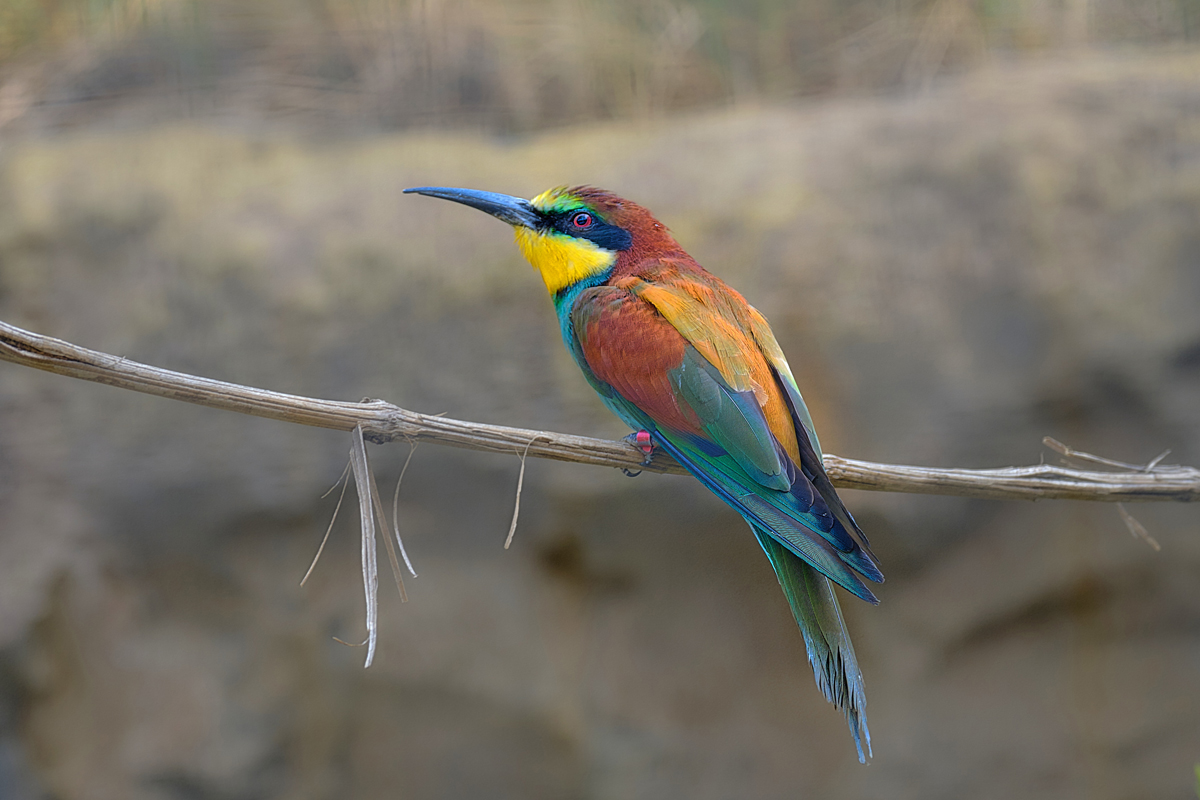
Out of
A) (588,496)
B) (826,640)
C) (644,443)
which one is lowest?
(588,496)

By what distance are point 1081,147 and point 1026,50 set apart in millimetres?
757

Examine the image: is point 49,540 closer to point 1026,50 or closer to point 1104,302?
point 1104,302

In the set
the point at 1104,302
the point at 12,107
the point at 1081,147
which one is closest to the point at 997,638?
the point at 1104,302

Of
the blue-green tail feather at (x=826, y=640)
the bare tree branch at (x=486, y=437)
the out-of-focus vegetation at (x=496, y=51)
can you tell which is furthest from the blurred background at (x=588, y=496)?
the blue-green tail feather at (x=826, y=640)

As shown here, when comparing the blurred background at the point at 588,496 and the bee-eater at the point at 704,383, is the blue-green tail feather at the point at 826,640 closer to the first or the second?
the bee-eater at the point at 704,383

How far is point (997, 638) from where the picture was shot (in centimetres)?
294

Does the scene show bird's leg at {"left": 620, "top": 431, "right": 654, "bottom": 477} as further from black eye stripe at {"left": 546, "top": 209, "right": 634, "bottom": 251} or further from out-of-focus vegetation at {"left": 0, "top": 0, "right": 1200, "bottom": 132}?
out-of-focus vegetation at {"left": 0, "top": 0, "right": 1200, "bottom": 132}

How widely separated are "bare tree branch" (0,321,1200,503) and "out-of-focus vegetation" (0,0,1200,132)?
6.53 ft

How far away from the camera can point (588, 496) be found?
2.84 metres

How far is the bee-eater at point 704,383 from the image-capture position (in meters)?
1.53

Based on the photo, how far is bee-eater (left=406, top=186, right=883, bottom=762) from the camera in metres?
1.53

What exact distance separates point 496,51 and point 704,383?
7.45 ft

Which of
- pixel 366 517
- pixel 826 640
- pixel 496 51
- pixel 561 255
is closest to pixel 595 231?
pixel 561 255

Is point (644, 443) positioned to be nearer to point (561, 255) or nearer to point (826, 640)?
point (561, 255)
